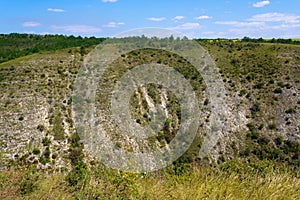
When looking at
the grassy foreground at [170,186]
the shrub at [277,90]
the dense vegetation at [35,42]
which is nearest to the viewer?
the grassy foreground at [170,186]

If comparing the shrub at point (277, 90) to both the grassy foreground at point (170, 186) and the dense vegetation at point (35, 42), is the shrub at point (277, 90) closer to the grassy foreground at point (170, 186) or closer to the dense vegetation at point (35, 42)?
the dense vegetation at point (35, 42)

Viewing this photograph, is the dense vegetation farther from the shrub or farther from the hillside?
the shrub

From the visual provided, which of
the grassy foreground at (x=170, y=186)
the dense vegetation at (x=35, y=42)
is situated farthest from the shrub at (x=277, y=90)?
the grassy foreground at (x=170, y=186)

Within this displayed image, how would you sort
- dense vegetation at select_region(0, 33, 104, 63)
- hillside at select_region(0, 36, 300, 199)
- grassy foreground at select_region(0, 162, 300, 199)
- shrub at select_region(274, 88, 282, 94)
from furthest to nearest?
dense vegetation at select_region(0, 33, 104, 63)
shrub at select_region(274, 88, 282, 94)
hillside at select_region(0, 36, 300, 199)
grassy foreground at select_region(0, 162, 300, 199)

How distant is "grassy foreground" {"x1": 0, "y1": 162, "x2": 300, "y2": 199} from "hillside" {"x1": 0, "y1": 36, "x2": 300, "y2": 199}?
45.8 feet

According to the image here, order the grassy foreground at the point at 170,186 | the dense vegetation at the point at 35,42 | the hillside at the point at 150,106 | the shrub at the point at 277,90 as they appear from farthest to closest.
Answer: the dense vegetation at the point at 35,42 < the shrub at the point at 277,90 < the hillside at the point at 150,106 < the grassy foreground at the point at 170,186

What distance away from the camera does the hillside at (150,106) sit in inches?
1005

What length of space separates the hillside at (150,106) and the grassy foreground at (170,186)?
1395cm

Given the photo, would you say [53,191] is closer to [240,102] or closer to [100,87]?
[100,87]

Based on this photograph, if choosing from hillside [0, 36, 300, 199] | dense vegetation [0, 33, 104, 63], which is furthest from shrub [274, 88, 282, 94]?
dense vegetation [0, 33, 104, 63]

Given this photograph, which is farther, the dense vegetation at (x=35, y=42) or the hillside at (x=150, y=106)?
the dense vegetation at (x=35, y=42)

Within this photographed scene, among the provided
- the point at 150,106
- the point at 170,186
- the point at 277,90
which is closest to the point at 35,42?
the point at 150,106

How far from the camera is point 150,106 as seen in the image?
124 ft

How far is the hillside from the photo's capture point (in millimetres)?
25516
